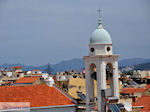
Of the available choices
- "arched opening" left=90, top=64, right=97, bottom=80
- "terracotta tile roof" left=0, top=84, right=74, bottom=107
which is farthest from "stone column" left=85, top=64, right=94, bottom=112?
"terracotta tile roof" left=0, top=84, right=74, bottom=107

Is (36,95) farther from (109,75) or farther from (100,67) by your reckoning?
(100,67)

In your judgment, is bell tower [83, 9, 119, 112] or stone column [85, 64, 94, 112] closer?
bell tower [83, 9, 119, 112]

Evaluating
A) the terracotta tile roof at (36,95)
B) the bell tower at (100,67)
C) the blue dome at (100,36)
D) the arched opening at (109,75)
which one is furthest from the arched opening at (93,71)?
the terracotta tile roof at (36,95)

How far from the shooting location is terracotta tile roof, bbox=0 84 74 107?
3167cm

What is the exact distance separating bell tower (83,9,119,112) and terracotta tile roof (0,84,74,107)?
325 centimetres

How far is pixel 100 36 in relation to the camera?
92.5 feet

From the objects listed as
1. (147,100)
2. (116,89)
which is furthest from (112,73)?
(147,100)

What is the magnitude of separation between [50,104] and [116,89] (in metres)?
5.16

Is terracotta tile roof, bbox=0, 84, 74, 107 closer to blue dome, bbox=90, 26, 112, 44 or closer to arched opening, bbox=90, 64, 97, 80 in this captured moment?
arched opening, bbox=90, 64, 97, 80

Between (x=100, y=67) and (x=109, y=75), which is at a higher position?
(x=100, y=67)

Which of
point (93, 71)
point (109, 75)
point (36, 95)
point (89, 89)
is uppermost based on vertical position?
point (93, 71)

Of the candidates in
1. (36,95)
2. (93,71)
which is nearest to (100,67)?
(93,71)

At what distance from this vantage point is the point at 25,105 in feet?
103

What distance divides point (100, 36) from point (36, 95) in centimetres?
723
